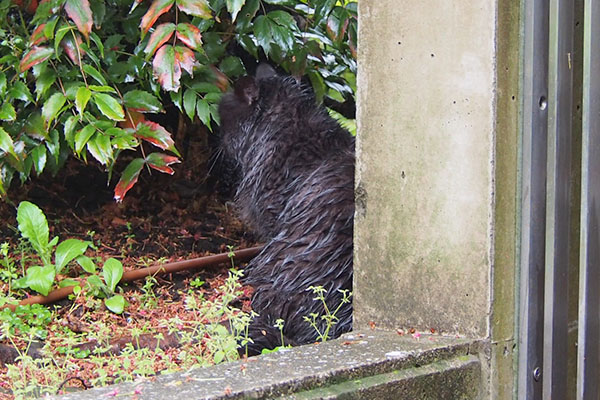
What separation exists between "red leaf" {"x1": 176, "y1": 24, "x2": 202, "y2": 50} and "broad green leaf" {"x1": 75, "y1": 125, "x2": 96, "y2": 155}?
0.56 m

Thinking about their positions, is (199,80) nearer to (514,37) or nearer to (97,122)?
(97,122)

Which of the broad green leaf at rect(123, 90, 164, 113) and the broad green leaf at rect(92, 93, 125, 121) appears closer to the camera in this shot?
the broad green leaf at rect(92, 93, 125, 121)

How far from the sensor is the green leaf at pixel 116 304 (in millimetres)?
3706

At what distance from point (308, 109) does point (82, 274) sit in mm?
1473

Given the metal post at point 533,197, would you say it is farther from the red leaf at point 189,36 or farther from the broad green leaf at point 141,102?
the broad green leaf at point 141,102

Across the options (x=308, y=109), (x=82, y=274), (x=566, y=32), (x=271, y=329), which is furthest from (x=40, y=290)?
(x=566, y=32)

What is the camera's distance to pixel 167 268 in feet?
13.7

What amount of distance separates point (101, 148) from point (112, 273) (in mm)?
839

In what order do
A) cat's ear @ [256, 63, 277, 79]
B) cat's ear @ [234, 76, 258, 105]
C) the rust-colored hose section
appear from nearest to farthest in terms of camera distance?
the rust-colored hose section < cat's ear @ [234, 76, 258, 105] < cat's ear @ [256, 63, 277, 79]

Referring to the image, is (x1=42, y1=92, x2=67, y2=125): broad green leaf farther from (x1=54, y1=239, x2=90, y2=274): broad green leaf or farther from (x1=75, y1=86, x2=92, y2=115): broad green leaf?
(x1=54, y1=239, x2=90, y2=274): broad green leaf

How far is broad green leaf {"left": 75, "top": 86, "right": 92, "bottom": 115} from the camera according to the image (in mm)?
3199

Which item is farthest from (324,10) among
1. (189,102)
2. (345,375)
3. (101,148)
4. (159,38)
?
(345,375)

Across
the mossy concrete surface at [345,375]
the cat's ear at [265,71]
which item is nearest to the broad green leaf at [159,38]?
the cat's ear at [265,71]

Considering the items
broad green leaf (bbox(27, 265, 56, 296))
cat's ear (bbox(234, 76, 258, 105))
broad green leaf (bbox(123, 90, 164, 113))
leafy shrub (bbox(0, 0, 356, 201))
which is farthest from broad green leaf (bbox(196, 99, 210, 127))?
broad green leaf (bbox(27, 265, 56, 296))
